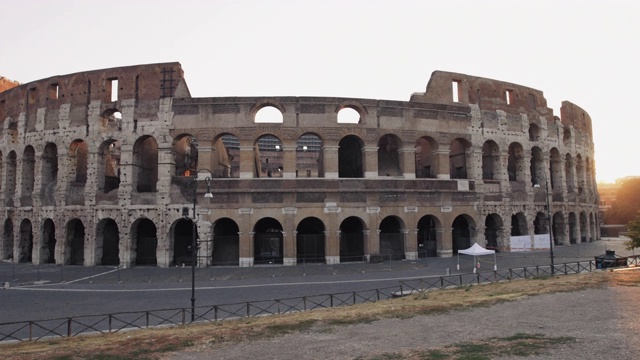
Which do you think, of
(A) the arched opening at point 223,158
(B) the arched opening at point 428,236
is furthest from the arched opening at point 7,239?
(B) the arched opening at point 428,236

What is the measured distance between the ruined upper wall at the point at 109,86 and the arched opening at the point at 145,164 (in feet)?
11.8

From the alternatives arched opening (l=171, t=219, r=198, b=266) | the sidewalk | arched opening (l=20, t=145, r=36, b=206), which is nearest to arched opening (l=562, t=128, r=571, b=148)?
the sidewalk

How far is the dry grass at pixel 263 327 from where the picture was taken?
9742mm

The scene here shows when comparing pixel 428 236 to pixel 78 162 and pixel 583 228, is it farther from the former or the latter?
pixel 78 162

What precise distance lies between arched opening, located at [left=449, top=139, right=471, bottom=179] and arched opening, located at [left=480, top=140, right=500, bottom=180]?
1902 mm

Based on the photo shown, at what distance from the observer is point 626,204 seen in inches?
2569

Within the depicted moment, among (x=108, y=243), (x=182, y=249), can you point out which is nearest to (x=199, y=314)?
(x=182, y=249)

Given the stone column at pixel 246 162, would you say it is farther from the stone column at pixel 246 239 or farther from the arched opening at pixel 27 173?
the arched opening at pixel 27 173

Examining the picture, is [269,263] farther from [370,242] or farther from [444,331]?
[444,331]

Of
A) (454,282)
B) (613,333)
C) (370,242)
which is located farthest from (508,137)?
(613,333)

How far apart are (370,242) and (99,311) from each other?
17.2m

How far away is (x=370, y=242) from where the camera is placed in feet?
90.5

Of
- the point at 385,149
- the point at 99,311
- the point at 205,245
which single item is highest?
the point at 385,149

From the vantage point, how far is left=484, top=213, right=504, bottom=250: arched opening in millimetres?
31781
